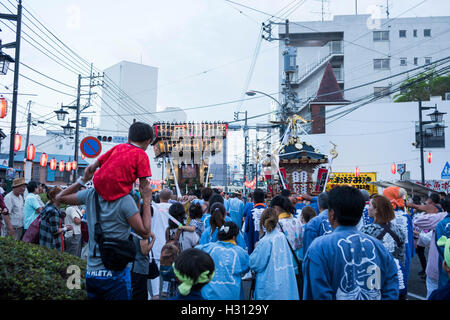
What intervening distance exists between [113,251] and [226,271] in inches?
65.9

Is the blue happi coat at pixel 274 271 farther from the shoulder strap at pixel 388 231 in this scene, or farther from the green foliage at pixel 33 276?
the green foliage at pixel 33 276

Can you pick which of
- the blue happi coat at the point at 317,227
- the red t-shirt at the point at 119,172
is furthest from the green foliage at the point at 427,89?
the red t-shirt at the point at 119,172

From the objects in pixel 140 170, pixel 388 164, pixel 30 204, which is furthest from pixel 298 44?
pixel 140 170

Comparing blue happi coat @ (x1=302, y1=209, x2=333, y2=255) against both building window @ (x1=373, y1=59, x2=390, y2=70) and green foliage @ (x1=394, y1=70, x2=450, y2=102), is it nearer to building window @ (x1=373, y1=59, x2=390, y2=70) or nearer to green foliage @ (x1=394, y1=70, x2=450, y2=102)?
green foliage @ (x1=394, y1=70, x2=450, y2=102)

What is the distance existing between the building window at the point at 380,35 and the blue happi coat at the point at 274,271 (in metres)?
44.4

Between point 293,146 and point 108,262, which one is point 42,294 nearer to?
point 108,262

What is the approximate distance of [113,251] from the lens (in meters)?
2.80

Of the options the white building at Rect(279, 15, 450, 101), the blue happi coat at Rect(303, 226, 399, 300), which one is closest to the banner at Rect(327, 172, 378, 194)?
the blue happi coat at Rect(303, 226, 399, 300)

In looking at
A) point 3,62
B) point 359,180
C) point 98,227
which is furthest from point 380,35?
point 98,227

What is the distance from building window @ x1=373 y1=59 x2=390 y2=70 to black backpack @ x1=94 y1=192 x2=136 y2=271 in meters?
44.9

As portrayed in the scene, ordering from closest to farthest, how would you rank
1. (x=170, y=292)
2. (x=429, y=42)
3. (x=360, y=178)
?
(x=170, y=292)
(x=360, y=178)
(x=429, y=42)

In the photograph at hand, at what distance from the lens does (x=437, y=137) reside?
28.9m
